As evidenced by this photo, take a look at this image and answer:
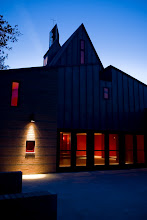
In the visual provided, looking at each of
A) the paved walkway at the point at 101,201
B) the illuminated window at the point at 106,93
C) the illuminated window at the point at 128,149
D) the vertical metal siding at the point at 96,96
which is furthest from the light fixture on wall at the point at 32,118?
the illuminated window at the point at 128,149

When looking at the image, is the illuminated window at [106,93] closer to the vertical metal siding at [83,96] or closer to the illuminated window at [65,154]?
the vertical metal siding at [83,96]

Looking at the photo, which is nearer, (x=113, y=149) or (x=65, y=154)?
(x=65, y=154)

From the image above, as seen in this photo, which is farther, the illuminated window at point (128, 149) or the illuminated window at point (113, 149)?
the illuminated window at point (128, 149)

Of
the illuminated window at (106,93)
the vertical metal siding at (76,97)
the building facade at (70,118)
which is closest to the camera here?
the building facade at (70,118)

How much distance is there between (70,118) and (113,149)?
4143mm

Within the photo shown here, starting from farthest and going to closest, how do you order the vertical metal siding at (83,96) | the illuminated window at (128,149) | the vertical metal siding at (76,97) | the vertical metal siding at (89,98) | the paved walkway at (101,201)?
the illuminated window at (128,149) < the vertical metal siding at (89,98) < the vertical metal siding at (83,96) < the vertical metal siding at (76,97) < the paved walkway at (101,201)

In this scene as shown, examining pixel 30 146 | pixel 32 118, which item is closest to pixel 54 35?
pixel 32 118

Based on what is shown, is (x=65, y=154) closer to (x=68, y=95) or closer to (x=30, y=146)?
(x=30, y=146)

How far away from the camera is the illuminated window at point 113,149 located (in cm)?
1288

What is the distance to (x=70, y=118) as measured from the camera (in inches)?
459

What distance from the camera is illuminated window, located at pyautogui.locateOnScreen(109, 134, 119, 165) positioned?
42.2 ft

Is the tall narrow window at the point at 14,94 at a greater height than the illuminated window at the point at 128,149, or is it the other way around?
the tall narrow window at the point at 14,94

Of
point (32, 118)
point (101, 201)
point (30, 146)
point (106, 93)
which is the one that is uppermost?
point (106, 93)

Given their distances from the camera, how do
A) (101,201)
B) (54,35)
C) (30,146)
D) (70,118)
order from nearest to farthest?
(101,201) < (30,146) < (70,118) < (54,35)
